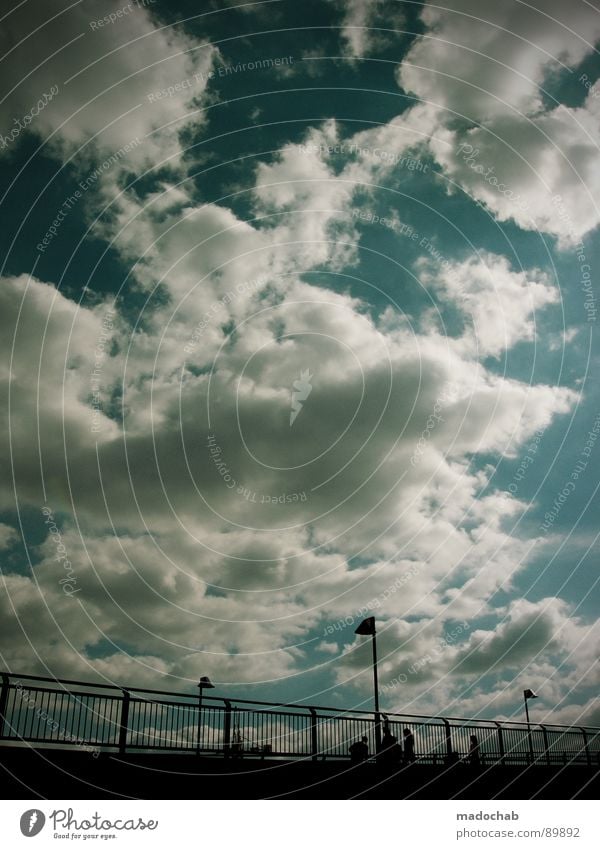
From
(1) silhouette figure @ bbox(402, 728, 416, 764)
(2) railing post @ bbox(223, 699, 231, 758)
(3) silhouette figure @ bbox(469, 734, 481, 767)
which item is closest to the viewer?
(2) railing post @ bbox(223, 699, 231, 758)

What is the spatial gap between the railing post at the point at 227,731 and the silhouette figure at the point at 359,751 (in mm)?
3735

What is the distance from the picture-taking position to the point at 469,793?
19.1 metres

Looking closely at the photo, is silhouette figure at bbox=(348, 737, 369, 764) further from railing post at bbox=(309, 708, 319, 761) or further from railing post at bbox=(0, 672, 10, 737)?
railing post at bbox=(0, 672, 10, 737)

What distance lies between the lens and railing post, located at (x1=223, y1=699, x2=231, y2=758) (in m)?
15.1

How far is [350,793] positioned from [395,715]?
4175mm

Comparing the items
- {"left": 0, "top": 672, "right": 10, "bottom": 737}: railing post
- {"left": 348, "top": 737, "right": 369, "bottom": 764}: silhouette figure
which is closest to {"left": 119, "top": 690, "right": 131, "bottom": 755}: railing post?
{"left": 0, "top": 672, "right": 10, "bottom": 737}: railing post

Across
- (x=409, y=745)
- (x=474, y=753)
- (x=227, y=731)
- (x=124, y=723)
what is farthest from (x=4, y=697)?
(x=474, y=753)

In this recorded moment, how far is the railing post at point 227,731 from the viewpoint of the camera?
15.1m

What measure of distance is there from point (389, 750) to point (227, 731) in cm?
525

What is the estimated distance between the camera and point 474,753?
21.0 m

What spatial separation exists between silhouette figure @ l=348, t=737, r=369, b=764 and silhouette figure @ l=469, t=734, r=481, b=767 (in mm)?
4391

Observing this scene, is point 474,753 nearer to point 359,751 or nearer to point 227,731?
point 359,751
